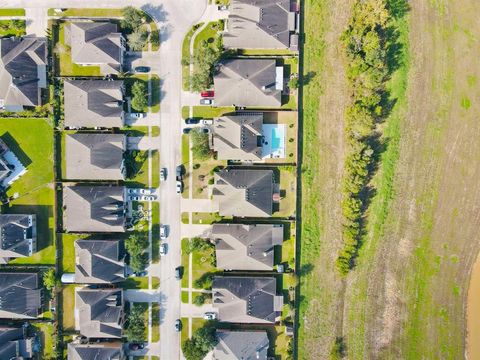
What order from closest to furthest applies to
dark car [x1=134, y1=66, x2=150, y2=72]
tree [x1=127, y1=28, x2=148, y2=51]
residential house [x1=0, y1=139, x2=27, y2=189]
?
tree [x1=127, y1=28, x2=148, y2=51] → dark car [x1=134, y1=66, x2=150, y2=72] → residential house [x1=0, y1=139, x2=27, y2=189]

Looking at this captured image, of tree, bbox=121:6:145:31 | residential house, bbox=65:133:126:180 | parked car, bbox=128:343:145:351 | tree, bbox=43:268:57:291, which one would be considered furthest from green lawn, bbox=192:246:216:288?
tree, bbox=121:6:145:31

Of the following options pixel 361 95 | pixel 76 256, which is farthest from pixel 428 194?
pixel 76 256

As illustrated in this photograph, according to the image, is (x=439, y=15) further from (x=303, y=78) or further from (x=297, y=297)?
(x=297, y=297)

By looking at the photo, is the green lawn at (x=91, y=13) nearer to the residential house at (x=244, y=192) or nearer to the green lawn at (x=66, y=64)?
the green lawn at (x=66, y=64)

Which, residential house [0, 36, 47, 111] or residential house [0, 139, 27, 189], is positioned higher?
residential house [0, 36, 47, 111]

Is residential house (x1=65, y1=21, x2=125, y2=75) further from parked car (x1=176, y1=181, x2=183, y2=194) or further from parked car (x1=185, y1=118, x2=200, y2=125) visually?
parked car (x1=176, y1=181, x2=183, y2=194)

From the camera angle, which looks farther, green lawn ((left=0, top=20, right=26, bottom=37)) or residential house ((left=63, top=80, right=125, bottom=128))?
green lawn ((left=0, top=20, right=26, bottom=37))
